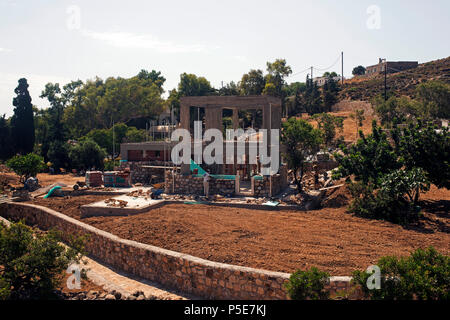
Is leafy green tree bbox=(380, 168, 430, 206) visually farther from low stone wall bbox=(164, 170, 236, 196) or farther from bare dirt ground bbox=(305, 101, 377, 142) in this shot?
bare dirt ground bbox=(305, 101, 377, 142)

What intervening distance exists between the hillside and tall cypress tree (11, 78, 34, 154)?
50177 millimetres

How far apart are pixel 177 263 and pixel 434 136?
11745 mm

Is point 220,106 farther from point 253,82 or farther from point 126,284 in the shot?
point 253,82

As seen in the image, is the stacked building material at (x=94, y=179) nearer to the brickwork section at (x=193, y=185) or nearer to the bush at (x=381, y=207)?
the brickwork section at (x=193, y=185)

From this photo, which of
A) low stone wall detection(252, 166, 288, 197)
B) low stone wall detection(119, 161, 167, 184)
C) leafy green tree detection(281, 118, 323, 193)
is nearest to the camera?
low stone wall detection(252, 166, 288, 197)

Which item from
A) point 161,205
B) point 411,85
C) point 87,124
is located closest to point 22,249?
point 161,205

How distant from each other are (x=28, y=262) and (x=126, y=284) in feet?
9.42

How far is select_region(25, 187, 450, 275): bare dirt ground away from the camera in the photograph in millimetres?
9258

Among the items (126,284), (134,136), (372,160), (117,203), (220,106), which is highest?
(220,106)

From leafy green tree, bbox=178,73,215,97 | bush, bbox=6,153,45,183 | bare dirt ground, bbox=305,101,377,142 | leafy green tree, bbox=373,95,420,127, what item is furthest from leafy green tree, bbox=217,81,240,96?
bush, bbox=6,153,45,183

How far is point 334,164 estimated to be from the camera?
80.1 ft

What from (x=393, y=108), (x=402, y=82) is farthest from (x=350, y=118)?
(x=402, y=82)

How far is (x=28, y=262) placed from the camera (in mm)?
7574
